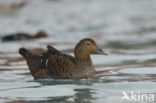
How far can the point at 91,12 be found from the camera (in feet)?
75.9

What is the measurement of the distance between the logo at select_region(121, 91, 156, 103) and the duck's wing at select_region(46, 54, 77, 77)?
5.76 ft

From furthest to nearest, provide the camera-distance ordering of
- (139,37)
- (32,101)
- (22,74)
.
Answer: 1. (139,37)
2. (22,74)
3. (32,101)

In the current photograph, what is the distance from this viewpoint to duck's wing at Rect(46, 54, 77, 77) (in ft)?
30.5

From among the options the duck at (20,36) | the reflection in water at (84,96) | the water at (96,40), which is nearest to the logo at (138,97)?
the water at (96,40)

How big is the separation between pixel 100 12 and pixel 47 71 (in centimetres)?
1363

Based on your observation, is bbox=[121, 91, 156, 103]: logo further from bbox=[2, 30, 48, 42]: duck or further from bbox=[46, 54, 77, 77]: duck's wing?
bbox=[2, 30, 48, 42]: duck

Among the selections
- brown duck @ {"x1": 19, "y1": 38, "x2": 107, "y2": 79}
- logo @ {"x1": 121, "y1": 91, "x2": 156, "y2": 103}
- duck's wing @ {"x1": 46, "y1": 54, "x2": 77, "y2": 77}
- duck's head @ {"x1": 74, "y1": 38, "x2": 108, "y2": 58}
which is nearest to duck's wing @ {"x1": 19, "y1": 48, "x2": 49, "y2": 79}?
brown duck @ {"x1": 19, "y1": 38, "x2": 107, "y2": 79}

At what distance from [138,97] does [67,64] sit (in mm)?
2184

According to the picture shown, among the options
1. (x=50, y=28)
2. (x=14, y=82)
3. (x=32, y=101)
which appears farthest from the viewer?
(x=50, y=28)

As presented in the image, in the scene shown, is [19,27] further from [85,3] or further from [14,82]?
[14,82]

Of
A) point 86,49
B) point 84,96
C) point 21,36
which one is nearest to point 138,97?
point 84,96

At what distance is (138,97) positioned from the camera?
7.43 meters

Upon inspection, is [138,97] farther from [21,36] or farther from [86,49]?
[21,36]

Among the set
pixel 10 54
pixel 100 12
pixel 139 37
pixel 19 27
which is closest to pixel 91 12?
pixel 100 12
